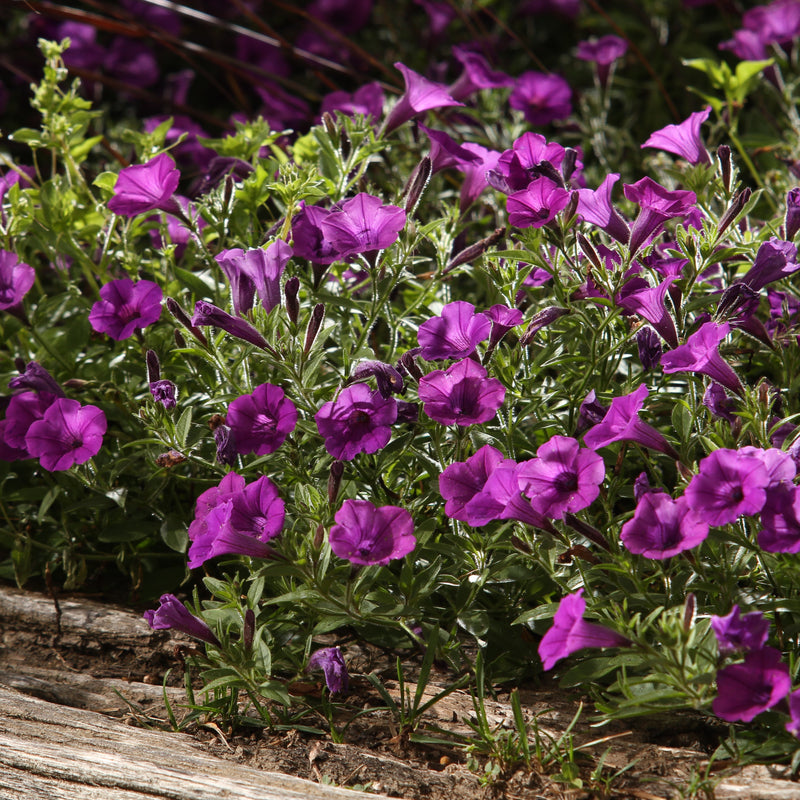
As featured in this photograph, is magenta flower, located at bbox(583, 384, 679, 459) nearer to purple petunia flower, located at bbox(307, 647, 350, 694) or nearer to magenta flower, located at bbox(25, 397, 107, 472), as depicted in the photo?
purple petunia flower, located at bbox(307, 647, 350, 694)

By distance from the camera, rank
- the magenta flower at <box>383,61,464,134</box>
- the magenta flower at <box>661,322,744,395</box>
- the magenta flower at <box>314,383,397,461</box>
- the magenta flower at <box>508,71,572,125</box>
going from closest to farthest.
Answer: the magenta flower at <box>661,322,744,395</box> → the magenta flower at <box>314,383,397,461</box> → the magenta flower at <box>383,61,464,134</box> → the magenta flower at <box>508,71,572,125</box>

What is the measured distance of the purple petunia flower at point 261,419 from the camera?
1.92m

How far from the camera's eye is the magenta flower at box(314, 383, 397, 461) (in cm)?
189

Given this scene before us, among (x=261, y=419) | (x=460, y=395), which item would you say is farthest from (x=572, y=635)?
(x=261, y=419)

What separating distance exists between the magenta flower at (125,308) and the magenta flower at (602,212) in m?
1.13

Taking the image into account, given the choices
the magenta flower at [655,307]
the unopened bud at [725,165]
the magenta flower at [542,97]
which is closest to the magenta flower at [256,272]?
the magenta flower at [655,307]

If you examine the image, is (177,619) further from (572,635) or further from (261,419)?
(572,635)

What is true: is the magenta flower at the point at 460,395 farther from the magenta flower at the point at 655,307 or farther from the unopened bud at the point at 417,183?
the unopened bud at the point at 417,183

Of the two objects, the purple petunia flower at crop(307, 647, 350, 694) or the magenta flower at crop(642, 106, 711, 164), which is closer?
the purple petunia flower at crop(307, 647, 350, 694)

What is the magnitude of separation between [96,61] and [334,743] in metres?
3.95

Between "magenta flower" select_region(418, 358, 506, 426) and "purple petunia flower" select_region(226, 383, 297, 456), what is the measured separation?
310 millimetres

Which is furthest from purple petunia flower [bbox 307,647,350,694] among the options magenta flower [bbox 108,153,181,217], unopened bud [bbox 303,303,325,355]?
magenta flower [bbox 108,153,181,217]

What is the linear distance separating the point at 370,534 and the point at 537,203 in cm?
82

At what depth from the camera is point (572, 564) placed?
78.7 inches
